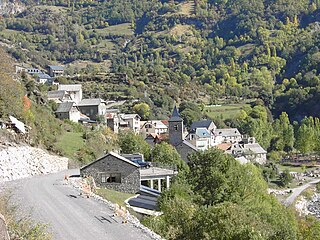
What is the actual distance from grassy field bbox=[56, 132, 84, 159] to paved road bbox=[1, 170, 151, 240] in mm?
13250

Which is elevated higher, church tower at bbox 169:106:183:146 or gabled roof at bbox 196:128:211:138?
church tower at bbox 169:106:183:146

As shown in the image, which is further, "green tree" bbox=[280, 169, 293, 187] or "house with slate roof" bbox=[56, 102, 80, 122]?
"green tree" bbox=[280, 169, 293, 187]

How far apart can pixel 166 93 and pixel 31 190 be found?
7839 centimetres

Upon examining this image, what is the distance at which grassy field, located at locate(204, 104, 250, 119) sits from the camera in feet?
325

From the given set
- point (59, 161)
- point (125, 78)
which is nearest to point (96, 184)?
point (59, 161)

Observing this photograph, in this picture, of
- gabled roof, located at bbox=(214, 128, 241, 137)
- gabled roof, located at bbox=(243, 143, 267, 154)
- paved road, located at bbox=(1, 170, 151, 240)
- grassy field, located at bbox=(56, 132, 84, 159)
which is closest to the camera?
paved road, located at bbox=(1, 170, 151, 240)

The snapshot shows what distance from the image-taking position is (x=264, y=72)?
181m

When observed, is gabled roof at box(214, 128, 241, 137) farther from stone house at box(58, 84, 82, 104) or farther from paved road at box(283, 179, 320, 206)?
stone house at box(58, 84, 82, 104)

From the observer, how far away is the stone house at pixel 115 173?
28.2 m

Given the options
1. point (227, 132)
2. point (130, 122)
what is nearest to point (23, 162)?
point (130, 122)

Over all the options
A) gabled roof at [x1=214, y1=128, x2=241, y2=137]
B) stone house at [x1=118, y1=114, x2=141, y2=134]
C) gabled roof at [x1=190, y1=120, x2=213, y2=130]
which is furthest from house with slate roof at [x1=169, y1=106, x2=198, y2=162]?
gabled roof at [x1=214, y1=128, x2=241, y2=137]

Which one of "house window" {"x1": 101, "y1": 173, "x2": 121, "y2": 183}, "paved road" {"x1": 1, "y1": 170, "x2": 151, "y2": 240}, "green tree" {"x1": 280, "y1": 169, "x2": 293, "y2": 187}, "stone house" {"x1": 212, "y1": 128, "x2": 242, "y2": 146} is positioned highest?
"paved road" {"x1": 1, "y1": 170, "x2": 151, "y2": 240}

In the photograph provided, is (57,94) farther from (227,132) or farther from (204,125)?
(227,132)

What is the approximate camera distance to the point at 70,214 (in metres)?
17.8
